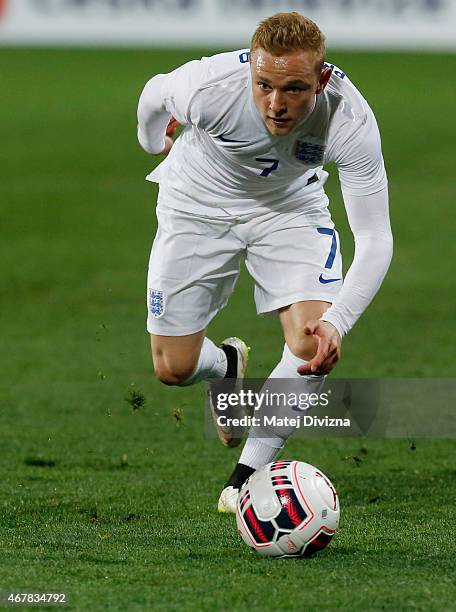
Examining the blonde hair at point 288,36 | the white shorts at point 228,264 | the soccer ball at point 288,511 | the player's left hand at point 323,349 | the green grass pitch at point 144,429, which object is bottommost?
the green grass pitch at point 144,429

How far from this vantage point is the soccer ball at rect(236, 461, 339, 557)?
5.11m

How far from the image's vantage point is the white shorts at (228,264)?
20.4 feet

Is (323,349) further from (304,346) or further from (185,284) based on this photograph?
(185,284)

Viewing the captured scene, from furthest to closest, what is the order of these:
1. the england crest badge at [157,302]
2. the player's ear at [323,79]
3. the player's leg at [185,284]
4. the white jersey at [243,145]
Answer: the england crest badge at [157,302] < the player's leg at [185,284] < the white jersey at [243,145] < the player's ear at [323,79]

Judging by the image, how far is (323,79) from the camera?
5.62 m

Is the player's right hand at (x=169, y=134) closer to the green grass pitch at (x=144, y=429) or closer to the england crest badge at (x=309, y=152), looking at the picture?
the england crest badge at (x=309, y=152)

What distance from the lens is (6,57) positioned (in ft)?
97.7

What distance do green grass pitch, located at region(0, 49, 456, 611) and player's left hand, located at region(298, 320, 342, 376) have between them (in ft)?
2.42

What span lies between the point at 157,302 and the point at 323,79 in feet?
5.11

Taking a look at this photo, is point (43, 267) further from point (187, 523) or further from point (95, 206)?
point (187, 523)

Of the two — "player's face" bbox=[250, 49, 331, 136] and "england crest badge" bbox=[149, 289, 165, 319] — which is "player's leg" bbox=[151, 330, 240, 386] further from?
"player's face" bbox=[250, 49, 331, 136]

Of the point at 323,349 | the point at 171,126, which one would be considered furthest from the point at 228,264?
the point at 323,349

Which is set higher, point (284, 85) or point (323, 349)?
point (284, 85)

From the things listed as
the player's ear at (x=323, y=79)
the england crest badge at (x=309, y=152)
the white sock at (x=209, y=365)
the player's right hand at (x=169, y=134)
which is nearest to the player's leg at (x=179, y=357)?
the white sock at (x=209, y=365)
